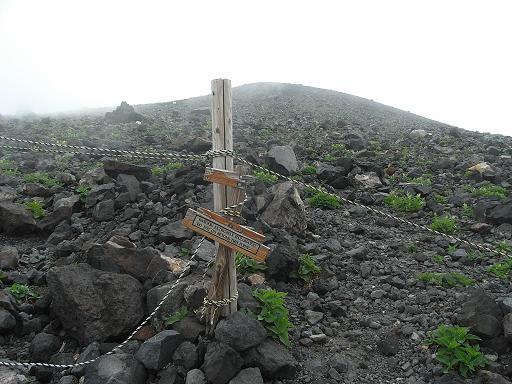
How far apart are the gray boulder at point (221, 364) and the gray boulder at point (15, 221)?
5836mm

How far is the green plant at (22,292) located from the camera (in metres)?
6.42

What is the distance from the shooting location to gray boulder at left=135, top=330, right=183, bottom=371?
16.1ft

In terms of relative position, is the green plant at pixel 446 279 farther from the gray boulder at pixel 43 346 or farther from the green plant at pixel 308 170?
the green plant at pixel 308 170

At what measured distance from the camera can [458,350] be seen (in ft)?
16.7

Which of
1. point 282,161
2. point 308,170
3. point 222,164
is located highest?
point 222,164

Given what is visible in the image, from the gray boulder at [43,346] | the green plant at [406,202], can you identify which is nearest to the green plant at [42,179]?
the gray boulder at [43,346]

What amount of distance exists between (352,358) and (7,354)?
174 inches

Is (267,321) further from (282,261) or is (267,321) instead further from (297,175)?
(297,175)

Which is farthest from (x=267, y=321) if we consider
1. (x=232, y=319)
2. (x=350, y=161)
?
(x=350, y=161)

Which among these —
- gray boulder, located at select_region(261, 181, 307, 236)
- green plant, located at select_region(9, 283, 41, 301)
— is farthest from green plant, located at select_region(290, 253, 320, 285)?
green plant, located at select_region(9, 283, 41, 301)

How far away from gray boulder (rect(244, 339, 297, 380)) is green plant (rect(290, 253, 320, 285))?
82.2 inches

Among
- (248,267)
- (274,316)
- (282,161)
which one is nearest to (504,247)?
(248,267)

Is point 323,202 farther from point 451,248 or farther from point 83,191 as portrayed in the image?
point 83,191

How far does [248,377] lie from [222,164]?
2.46 m
